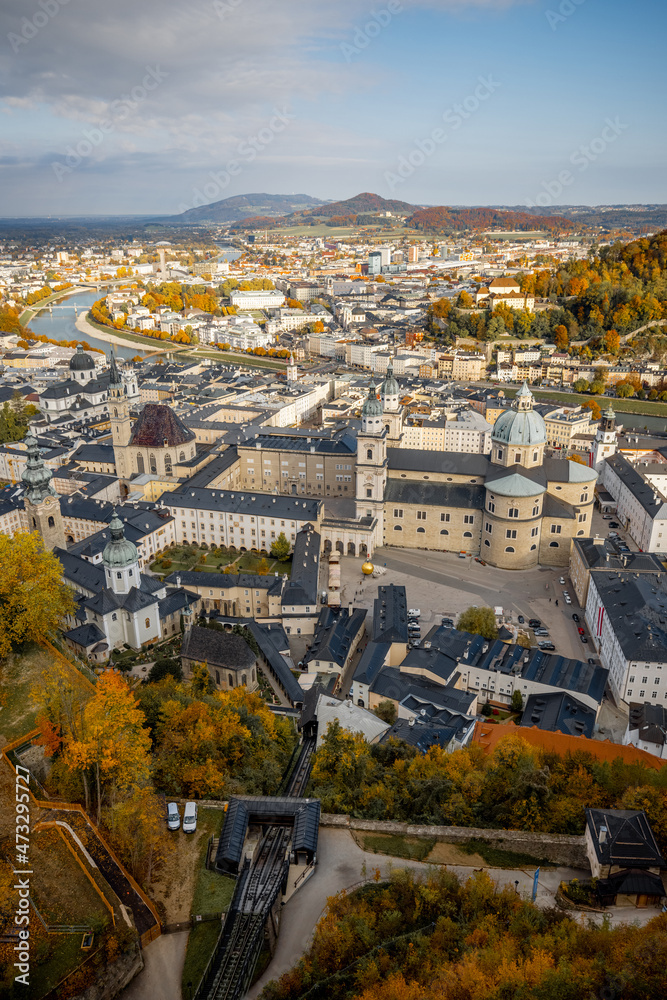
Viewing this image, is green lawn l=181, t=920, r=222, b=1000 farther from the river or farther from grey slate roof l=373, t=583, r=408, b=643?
the river

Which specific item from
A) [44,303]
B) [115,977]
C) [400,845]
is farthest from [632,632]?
[44,303]

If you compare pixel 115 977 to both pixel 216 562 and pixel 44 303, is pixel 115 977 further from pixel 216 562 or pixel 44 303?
pixel 44 303

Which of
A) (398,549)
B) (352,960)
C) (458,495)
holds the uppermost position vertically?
(352,960)

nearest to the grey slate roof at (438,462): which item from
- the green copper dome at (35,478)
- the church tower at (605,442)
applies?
the church tower at (605,442)

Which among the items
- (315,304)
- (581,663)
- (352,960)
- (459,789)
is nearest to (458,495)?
(581,663)

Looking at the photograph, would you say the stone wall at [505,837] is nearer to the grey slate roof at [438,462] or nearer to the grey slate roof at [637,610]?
the grey slate roof at [637,610]

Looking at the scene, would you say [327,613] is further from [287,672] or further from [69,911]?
[69,911]
